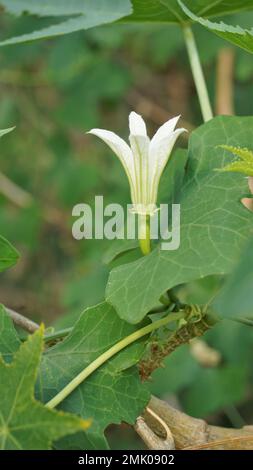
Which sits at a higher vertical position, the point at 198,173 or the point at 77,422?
the point at 198,173

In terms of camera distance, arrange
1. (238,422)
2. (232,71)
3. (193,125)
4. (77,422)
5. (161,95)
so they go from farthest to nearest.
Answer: (161,95)
(193,125)
(232,71)
(238,422)
(77,422)

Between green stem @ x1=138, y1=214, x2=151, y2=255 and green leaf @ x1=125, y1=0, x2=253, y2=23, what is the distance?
10.0 inches

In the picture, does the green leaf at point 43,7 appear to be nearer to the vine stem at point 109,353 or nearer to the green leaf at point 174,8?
the green leaf at point 174,8

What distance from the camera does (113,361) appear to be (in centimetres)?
67

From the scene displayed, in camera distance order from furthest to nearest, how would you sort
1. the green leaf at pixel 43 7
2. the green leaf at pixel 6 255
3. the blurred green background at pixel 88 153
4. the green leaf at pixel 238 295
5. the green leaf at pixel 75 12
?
the blurred green background at pixel 88 153 < the green leaf at pixel 43 7 < the green leaf at pixel 75 12 < the green leaf at pixel 6 255 < the green leaf at pixel 238 295

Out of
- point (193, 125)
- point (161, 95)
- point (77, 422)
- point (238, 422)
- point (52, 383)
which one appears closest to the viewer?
point (77, 422)

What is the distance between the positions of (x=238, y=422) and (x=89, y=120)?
2.79ft

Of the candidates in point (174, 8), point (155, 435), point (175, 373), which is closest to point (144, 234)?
point (155, 435)

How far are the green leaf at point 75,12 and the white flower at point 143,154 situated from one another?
0.60ft

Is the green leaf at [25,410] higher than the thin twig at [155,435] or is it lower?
higher

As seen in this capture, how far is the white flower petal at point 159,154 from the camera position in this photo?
27.3 inches

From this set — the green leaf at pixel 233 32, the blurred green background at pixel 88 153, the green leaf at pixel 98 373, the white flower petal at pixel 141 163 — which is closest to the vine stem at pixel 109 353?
the green leaf at pixel 98 373
